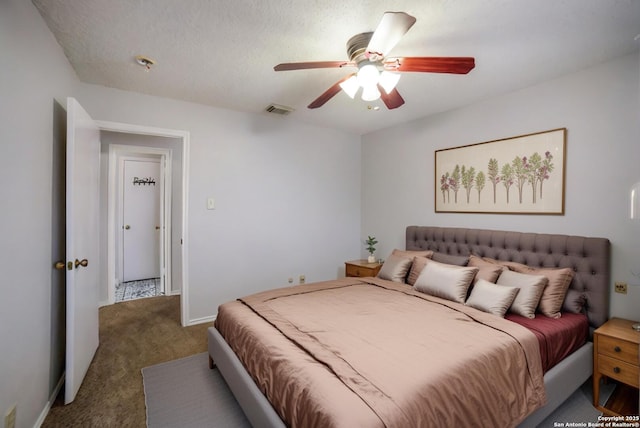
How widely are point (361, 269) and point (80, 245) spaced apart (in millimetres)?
2820

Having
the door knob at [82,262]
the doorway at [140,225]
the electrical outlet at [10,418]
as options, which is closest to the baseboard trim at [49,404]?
the electrical outlet at [10,418]

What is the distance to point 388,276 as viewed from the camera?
3.00m

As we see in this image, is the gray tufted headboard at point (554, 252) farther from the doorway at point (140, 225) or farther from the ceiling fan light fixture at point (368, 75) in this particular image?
the doorway at point (140, 225)

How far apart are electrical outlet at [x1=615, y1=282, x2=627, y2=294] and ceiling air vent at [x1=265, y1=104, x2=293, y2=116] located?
324cm

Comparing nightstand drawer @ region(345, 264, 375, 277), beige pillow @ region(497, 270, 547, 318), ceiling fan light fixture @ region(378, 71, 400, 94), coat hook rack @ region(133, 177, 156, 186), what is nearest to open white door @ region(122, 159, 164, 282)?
coat hook rack @ region(133, 177, 156, 186)

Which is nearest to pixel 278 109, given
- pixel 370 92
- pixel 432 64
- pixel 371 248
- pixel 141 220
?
pixel 370 92

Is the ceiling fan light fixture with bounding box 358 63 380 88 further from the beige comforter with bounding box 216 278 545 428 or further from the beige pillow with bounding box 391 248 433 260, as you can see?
the beige pillow with bounding box 391 248 433 260

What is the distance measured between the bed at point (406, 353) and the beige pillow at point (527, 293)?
2.8 inches

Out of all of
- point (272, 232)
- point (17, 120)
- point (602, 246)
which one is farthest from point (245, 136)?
point (602, 246)

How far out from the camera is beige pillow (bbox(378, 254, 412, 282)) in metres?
2.94

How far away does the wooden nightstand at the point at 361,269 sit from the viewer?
361 cm

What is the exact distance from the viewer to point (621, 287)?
211 centimetres

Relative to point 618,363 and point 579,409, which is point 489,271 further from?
point 579,409

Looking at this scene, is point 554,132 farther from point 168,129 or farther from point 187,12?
point 168,129
